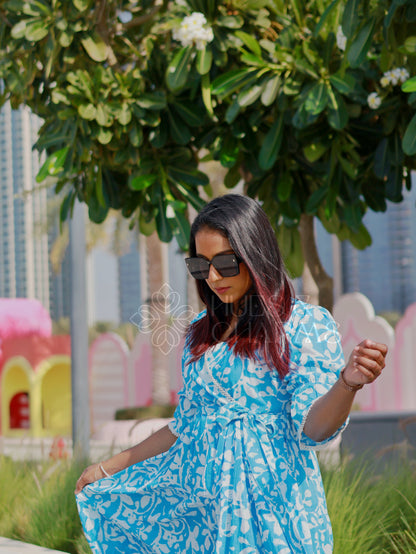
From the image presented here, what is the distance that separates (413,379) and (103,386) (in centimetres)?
740

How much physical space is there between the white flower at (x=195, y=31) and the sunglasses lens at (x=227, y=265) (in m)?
2.17

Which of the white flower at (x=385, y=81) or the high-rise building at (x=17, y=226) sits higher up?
the high-rise building at (x=17, y=226)

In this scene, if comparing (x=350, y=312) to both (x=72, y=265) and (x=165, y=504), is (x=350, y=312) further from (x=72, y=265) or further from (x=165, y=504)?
(x=165, y=504)

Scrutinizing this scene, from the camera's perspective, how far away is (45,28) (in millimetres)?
4422

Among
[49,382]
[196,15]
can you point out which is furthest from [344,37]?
[49,382]

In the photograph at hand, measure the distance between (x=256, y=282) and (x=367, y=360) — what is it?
47 cm

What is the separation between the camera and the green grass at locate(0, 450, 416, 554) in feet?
12.9

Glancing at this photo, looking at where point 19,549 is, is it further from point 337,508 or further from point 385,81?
point 385,81

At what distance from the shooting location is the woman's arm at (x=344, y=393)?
6.23 ft

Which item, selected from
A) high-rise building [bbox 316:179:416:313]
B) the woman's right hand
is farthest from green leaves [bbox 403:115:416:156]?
high-rise building [bbox 316:179:416:313]

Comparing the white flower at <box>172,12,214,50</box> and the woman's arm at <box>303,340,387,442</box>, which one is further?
the white flower at <box>172,12,214,50</box>

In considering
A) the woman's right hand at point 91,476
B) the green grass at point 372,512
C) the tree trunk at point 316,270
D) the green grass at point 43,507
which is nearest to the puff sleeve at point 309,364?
the woman's right hand at point 91,476

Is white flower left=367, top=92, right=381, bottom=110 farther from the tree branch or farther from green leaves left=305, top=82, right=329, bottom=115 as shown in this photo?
the tree branch

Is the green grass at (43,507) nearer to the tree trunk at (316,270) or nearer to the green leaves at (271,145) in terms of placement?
the tree trunk at (316,270)
